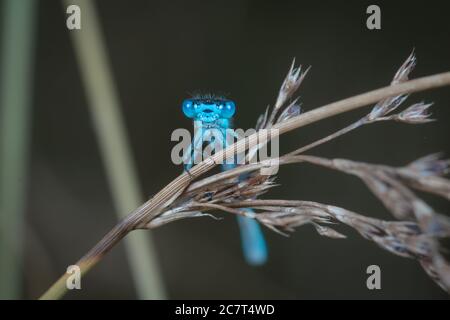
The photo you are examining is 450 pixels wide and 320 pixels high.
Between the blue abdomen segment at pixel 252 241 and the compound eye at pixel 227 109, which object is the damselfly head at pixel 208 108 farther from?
the blue abdomen segment at pixel 252 241

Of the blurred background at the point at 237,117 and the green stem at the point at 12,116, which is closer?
the green stem at the point at 12,116

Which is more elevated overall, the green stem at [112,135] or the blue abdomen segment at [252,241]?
the green stem at [112,135]

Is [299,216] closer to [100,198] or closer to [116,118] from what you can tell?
[116,118]

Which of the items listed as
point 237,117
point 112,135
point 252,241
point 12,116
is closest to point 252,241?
point 252,241

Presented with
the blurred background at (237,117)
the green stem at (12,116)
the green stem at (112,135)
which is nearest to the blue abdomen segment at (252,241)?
the blurred background at (237,117)

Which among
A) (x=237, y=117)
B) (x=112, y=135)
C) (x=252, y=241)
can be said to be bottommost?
(x=252, y=241)

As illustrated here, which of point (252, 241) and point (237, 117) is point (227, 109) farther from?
point (252, 241)

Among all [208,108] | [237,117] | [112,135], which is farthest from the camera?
[237,117]
